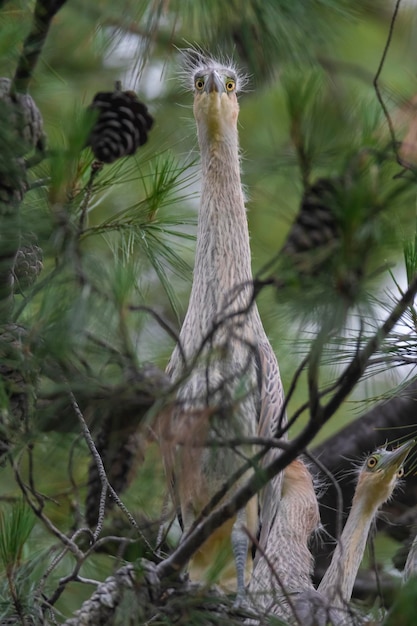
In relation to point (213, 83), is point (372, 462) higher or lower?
lower

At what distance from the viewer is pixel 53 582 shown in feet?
7.49

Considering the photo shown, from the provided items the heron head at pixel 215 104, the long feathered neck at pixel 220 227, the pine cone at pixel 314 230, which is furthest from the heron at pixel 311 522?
the pine cone at pixel 314 230

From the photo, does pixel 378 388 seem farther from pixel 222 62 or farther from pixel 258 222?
pixel 222 62

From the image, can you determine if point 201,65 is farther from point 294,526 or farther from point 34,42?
point 294,526

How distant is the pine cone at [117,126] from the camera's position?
1836 millimetres

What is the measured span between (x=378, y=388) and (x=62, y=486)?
1.71 meters

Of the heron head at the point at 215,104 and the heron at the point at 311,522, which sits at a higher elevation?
the heron head at the point at 215,104

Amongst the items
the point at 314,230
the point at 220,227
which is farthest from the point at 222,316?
the point at 314,230

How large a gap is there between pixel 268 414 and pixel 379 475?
53 centimetres

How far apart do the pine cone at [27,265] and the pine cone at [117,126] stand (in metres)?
0.21

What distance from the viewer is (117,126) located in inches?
73.3

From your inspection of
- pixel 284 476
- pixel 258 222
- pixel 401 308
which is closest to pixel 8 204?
pixel 401 308

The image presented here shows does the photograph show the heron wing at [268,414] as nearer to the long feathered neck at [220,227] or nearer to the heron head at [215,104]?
the long feathered neck at [220,227]

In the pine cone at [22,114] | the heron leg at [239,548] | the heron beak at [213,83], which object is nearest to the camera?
the pine cone at [22,114]
